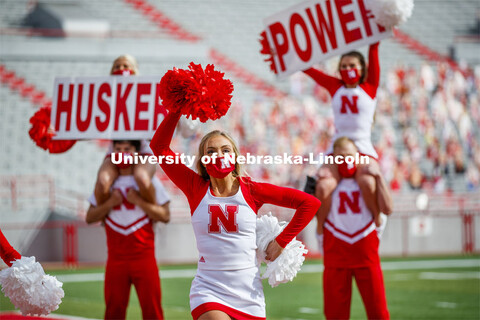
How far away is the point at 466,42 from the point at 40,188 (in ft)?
41.4

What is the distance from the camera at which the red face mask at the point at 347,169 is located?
226 inches

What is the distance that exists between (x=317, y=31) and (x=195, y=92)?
2.31 meters

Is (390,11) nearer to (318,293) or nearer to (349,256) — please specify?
(349,256)

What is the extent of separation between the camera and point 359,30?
6.05 metres

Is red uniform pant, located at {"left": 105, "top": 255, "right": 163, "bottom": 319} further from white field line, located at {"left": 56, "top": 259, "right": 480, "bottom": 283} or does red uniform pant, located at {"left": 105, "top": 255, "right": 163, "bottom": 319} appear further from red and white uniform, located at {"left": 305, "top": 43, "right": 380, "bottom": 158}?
white field line, located at {"left": 56, "top": 259, "right": 480, "bottom": 283}

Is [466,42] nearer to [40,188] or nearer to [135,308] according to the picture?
[40,188]

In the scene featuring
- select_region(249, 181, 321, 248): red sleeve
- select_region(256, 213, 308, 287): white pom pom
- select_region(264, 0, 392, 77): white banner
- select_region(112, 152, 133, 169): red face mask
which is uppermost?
select_region(264, 0, 392, 77): white banner

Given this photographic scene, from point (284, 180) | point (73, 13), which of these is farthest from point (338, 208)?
point (73, 13)

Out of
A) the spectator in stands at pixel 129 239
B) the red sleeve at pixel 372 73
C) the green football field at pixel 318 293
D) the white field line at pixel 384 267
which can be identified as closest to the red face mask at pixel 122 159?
the spectator in stands at pixel 129 239

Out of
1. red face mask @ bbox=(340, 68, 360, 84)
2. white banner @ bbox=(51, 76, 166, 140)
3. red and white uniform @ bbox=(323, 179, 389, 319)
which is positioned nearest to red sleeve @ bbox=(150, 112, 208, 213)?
white banner @ bbox=(51, 76, 166, 140)

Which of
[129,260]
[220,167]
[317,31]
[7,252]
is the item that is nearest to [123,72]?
[129,260]

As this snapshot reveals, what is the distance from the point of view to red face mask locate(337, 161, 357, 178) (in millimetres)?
5730

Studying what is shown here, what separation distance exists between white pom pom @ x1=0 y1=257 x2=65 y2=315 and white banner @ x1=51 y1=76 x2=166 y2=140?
4.75ft

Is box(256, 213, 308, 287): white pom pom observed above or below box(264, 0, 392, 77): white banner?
below
